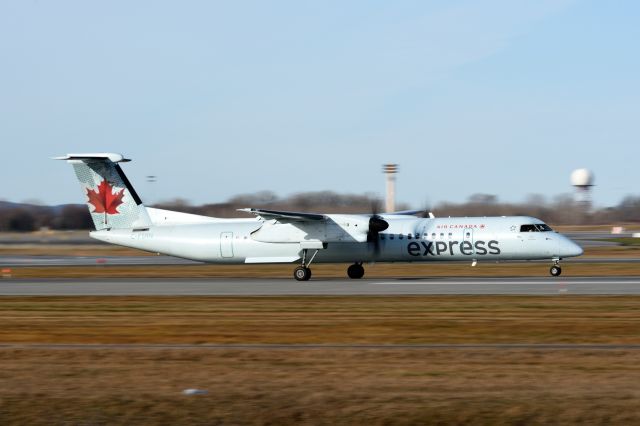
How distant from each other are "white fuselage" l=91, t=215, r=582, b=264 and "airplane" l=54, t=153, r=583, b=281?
0.04m

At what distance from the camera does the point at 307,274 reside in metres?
37.4

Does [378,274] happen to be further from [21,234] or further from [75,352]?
[21,234]

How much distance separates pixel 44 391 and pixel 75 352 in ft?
12.0

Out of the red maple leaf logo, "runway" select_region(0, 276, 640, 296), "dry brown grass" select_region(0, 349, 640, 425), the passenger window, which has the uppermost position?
the red maple leaf logo

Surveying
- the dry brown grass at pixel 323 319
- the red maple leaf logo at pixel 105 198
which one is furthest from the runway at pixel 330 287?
the red maple leaf logo at pixel 105 198

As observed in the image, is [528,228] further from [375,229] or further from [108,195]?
[108,195]

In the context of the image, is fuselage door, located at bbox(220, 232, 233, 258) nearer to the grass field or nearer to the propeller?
the propeller

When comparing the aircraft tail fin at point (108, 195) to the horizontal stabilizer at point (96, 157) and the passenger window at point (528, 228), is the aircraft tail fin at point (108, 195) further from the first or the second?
the passenger window at point (528, 228)

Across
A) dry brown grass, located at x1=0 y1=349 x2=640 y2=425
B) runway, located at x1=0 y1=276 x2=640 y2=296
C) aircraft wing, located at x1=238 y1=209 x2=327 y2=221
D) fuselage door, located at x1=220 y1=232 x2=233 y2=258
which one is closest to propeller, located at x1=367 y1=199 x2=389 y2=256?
runway, located at x1=0 y1=276 x2=640 y2=296

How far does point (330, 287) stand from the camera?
3250cm

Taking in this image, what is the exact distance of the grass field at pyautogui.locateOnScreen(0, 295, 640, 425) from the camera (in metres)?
10.8

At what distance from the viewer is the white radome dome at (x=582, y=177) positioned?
114812 mm

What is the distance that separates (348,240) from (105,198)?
11.8m

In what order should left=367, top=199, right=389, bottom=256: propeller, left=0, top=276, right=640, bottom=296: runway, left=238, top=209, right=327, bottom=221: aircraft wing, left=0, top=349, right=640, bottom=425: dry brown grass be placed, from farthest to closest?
left=367, top=199, right=389, bottom=256: propeller → left=238, top=209, right=327, bottom=221: aircraft wing → left=0, top=276, right=640, bottom=296: runway → left=0, top=349, right=640, bottom=425: dry brown grass
